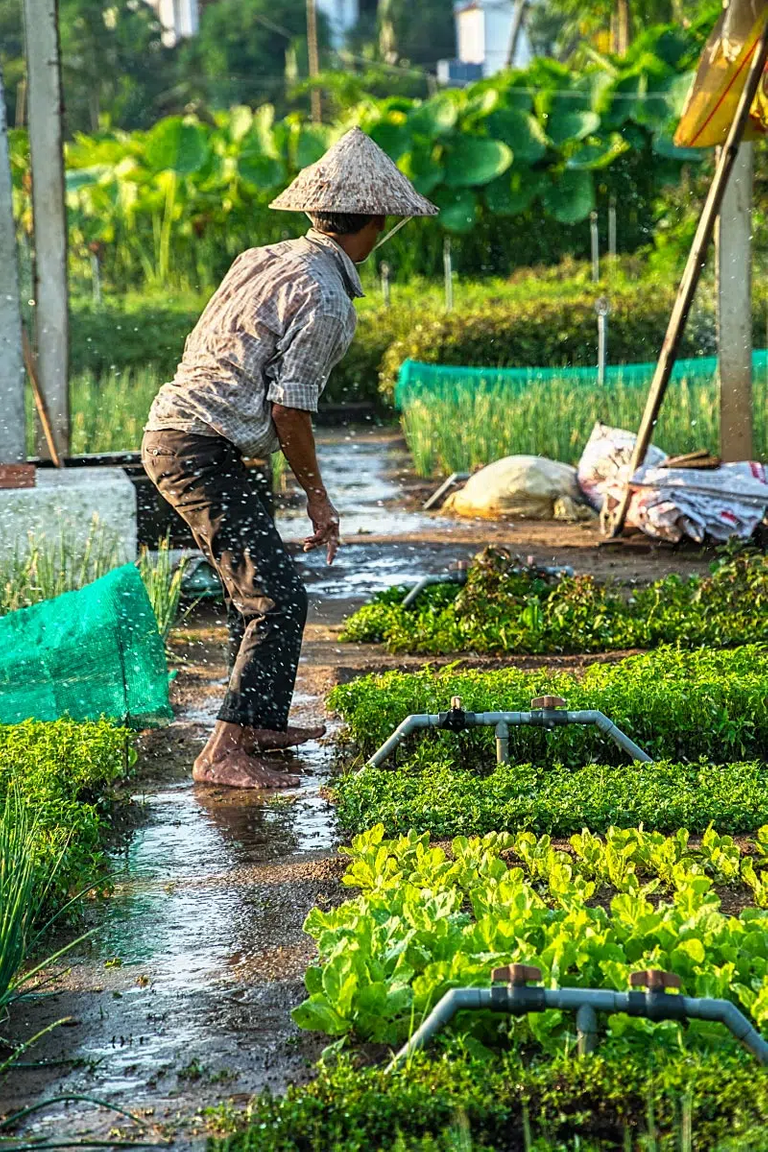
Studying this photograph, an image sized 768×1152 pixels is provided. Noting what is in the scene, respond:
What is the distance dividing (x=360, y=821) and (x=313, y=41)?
39.8 m

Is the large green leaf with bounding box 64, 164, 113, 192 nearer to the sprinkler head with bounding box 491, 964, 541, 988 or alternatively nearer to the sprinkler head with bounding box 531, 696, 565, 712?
the sprinkler head with bounding box 531, 696, 565, 712

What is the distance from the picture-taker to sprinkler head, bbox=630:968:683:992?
9.31 ft

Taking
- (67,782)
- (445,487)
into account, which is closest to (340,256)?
(67,782)

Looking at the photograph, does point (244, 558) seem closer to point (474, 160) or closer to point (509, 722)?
point (509, 722)

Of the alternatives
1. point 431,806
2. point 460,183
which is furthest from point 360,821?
point 460,183

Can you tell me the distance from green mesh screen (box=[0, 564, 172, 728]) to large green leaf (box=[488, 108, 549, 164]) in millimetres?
17834

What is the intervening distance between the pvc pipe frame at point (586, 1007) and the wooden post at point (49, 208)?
669 centimetres

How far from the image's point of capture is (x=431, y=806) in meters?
4.46

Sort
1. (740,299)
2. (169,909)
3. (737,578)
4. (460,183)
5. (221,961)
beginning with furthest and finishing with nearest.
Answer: (460,183)
(740,299)
(737,578)
(169,909)
(221,961)

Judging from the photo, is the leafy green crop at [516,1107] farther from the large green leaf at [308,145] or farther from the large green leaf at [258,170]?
the large green leaf at [308,145]

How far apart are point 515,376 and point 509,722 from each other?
8500mm

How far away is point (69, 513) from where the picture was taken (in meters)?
6.87

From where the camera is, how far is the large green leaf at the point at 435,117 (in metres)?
21.8

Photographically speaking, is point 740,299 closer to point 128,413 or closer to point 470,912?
point 128,413
